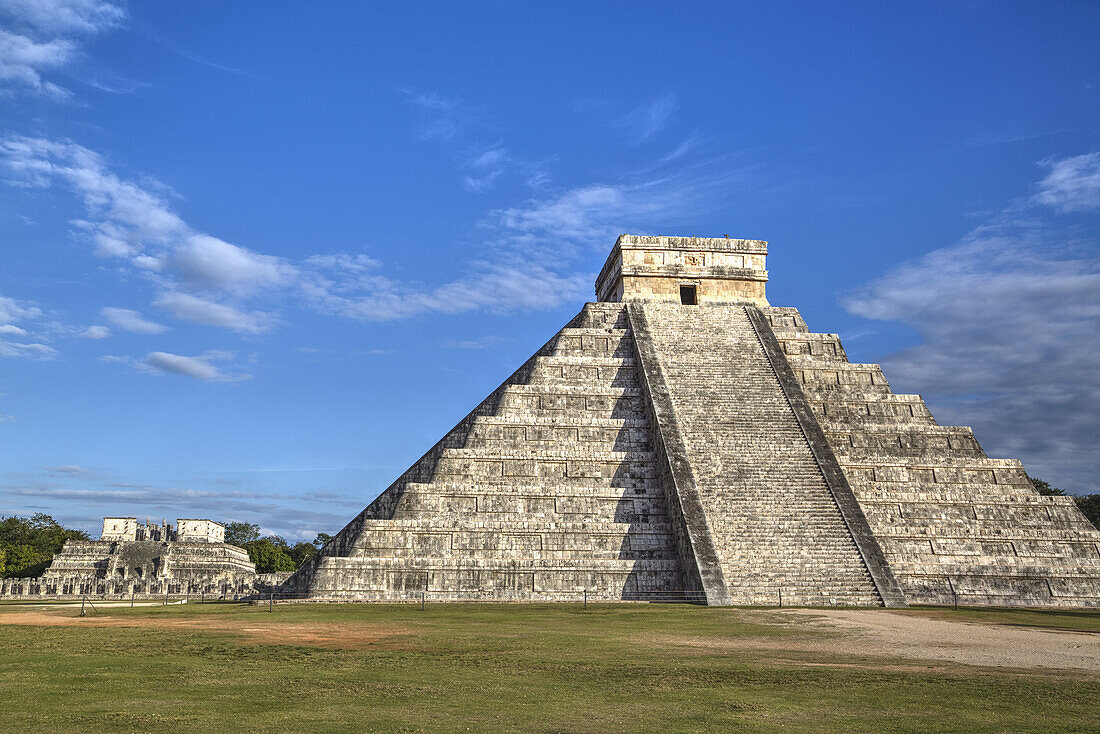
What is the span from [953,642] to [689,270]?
70.7 feet

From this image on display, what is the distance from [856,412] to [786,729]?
72.7 ft

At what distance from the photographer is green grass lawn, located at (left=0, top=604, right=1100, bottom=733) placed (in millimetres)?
6559

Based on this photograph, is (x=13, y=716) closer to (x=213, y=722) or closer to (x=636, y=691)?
(x=213, y=722)

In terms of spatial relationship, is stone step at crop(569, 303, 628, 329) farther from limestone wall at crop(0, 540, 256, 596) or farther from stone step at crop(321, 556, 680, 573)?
limestone wall at crop(0, 540, 256, 596)

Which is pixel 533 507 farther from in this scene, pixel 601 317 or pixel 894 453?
pixel 894 453

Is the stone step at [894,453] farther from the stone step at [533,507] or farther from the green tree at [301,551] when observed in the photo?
the green tree at [301,551]

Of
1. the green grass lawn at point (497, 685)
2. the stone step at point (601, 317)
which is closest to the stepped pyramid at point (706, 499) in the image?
the stone step at point (601, 317)

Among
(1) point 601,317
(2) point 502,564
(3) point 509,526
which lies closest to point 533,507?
(3) point 509,526

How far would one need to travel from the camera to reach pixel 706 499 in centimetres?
2228

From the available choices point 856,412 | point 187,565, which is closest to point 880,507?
point 856,412

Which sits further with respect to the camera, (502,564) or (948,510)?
(948,510)

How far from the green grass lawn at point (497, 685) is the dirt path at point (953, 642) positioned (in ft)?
2.64

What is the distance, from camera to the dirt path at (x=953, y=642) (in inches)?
415

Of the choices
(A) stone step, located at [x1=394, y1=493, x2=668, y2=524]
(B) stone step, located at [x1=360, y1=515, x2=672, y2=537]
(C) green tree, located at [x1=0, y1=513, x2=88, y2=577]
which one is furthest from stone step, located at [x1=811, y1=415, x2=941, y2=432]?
(C) green tree, located at [x1=0, y1=513, x2=88, y2=577]
